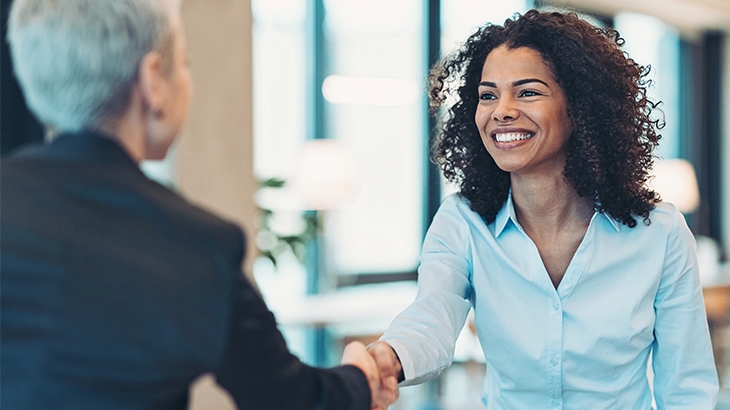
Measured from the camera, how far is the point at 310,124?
594 cm

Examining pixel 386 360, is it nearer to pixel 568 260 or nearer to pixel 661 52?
pixel 568 260

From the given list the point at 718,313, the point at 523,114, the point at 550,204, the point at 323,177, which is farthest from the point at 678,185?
the point at 523,114

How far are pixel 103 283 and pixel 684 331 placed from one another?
53.5 inches

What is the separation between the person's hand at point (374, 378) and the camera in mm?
1486

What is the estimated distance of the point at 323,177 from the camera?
16.3 feet

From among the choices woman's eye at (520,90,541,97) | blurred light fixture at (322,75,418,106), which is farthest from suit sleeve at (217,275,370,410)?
blurred light fixture at (322,75,418,106)

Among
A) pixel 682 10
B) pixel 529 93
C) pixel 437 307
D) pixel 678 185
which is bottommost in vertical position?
pixel 678 185

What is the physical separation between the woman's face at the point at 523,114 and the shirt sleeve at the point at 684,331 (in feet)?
1.16

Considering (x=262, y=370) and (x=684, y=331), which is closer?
(x=262, y=370)

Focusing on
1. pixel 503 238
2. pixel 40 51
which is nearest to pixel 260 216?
pixel 503 238

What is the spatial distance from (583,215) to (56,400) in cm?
134

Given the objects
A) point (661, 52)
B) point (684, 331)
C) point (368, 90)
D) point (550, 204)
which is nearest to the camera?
point (684, 331)

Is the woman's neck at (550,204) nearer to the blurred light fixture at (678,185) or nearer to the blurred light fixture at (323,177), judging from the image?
the blurred light fixture at (323,177)

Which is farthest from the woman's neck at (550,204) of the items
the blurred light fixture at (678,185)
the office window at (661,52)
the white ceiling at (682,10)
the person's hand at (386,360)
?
the office window at (661,52)
